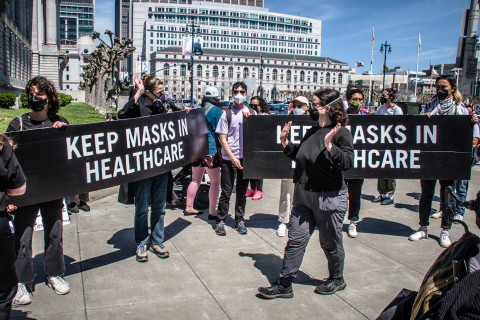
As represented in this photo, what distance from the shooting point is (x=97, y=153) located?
4.16 metres

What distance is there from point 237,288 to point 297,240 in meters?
0.80

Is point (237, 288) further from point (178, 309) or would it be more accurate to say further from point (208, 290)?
point (178, 309)

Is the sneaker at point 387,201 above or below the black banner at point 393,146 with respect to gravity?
below

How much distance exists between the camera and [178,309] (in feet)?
11.8

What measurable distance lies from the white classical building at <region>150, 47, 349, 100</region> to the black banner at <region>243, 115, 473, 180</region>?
440ft

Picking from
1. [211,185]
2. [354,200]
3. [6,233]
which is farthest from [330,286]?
[6,233]

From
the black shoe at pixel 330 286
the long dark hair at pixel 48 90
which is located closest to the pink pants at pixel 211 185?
the black shoe at pixel 330 286

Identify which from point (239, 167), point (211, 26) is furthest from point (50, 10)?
point (211, 26)

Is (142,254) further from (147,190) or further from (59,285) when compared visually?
(59,285)

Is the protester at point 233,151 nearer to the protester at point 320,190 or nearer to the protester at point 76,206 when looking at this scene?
the protester at point 320,190

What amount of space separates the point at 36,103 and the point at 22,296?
5.46ft

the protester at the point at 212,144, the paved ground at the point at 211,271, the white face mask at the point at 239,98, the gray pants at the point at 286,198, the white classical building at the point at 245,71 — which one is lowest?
the paved ground at the point at 211,271

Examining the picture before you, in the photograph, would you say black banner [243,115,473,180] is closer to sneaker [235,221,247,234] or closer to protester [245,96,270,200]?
sneaker [235,221,247,234]

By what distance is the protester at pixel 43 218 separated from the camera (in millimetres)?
3605
